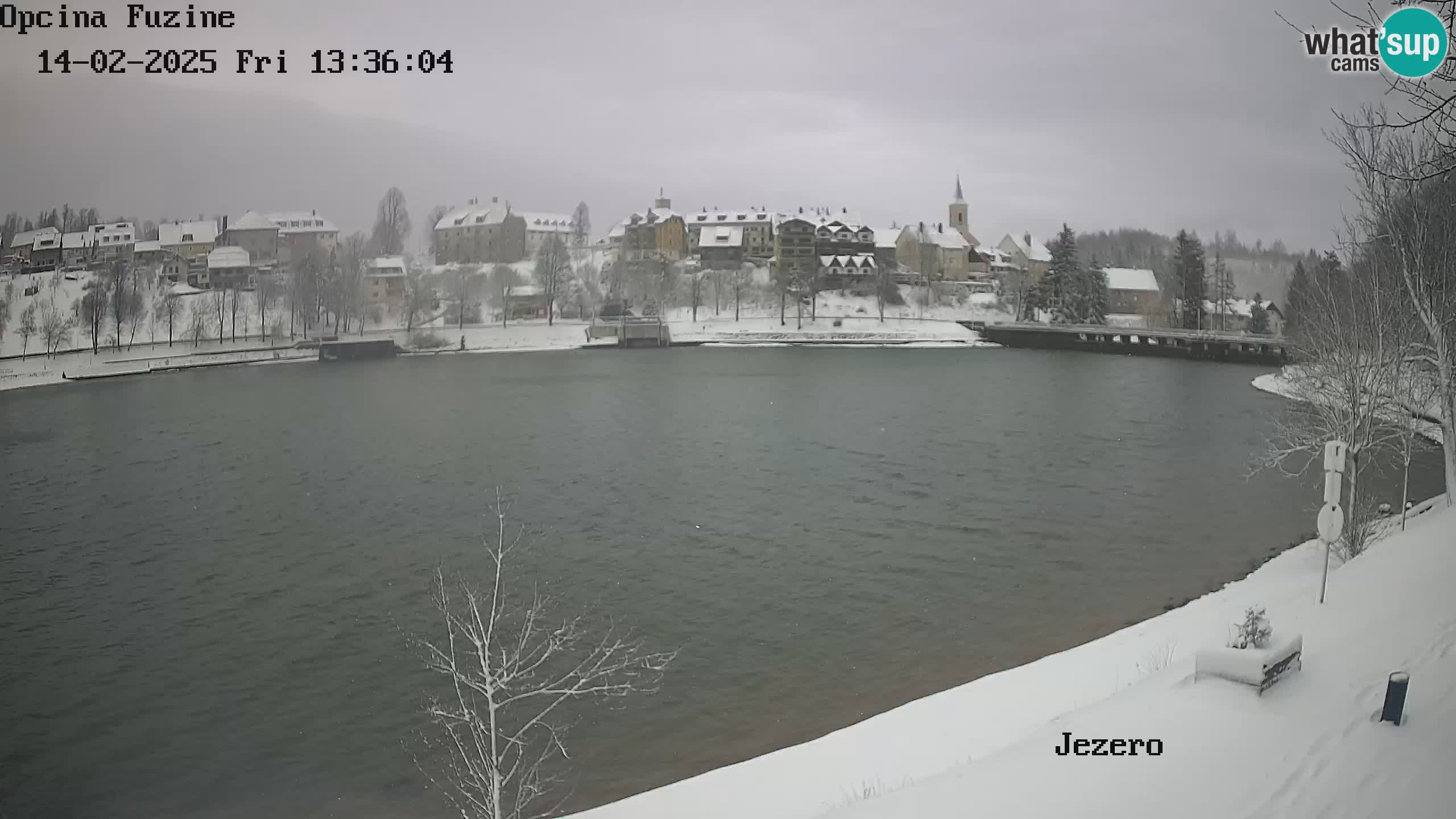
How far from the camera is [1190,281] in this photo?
68.9 metres

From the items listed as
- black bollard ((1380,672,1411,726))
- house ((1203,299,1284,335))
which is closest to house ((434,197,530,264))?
house ((1203,299,1284,335))

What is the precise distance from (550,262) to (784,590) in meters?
70.3

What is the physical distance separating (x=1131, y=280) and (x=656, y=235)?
150 feet

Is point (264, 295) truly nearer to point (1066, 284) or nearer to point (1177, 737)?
point (1066, 284)

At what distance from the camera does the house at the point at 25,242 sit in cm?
3862

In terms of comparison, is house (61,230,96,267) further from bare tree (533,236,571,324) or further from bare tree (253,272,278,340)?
bare tree (533,236,571,324)

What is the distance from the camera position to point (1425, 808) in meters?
5.20

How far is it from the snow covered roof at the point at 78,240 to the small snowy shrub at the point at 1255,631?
5002 cm

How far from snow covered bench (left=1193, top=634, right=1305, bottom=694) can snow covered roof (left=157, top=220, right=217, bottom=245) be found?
65405 millimetres

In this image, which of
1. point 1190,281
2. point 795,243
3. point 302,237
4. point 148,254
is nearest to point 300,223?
point 302,237

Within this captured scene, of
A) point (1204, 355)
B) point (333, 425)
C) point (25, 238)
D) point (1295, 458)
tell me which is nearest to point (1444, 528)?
point (1295, 458)

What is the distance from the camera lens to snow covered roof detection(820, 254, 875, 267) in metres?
90.3

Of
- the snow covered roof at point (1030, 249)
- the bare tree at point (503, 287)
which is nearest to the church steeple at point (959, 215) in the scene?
the snow covered roof at point (1030, 249)

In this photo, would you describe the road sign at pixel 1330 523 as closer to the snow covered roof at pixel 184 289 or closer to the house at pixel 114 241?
the house at pixel 114 241
